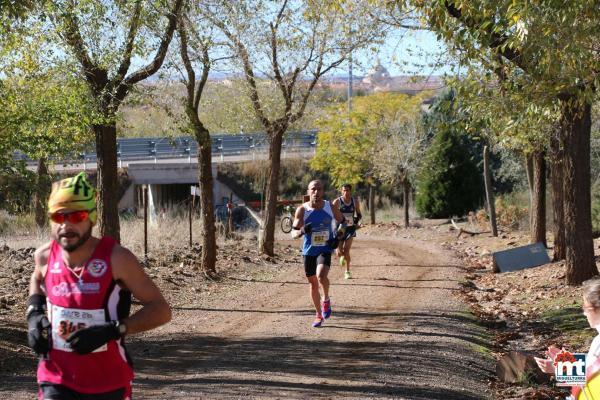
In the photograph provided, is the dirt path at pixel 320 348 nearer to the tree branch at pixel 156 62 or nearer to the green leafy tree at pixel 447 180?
the tree branch at pixel 156 62

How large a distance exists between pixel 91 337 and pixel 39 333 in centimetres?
35

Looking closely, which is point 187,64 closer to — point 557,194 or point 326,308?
point 326,308

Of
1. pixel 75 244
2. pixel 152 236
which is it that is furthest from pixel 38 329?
pixel 152 236

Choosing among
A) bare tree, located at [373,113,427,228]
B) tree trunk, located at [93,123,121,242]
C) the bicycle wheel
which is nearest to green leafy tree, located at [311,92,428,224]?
→ bare tree, located at [373,113,427,228]

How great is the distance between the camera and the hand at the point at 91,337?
14.7 feet

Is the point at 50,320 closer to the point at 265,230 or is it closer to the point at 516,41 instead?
the point at 516,41

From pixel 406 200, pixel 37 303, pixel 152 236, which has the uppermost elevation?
pixel 37 303

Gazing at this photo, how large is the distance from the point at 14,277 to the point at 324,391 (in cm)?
871

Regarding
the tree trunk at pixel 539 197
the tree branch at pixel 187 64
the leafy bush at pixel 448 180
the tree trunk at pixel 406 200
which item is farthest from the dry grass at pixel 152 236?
the leafy bush at pixel 448 180

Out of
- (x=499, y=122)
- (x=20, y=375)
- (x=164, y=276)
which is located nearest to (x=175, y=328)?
(x=20, y=375)

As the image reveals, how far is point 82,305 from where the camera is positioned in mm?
4684

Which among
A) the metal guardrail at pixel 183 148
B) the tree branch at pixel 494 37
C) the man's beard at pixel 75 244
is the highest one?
the tree branch at pixel 494 37

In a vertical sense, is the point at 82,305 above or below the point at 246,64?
below

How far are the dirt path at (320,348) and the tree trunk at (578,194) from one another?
2266 millimetres
